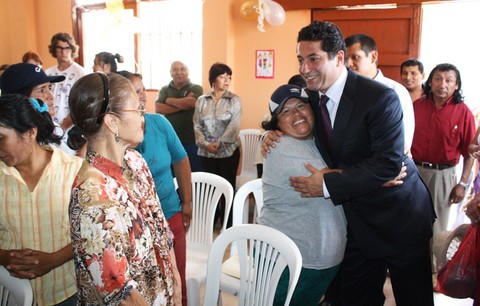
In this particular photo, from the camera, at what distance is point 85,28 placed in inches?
249

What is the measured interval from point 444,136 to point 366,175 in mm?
1897

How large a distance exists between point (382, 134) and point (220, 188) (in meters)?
1.18

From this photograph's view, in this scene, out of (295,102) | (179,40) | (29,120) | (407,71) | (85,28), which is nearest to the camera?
(29,120)

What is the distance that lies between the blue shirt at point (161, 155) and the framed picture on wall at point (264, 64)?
9.98ft

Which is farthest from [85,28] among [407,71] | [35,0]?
[407,71]

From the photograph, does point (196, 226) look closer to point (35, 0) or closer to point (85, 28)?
point (85, 28)

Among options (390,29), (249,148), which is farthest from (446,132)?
(249,148)

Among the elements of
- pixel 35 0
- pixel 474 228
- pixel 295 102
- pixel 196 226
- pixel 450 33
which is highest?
pixel 35 0

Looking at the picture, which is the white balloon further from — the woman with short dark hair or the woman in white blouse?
the woman with short dark hair

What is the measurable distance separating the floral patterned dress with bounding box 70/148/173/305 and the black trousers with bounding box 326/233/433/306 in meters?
1.00

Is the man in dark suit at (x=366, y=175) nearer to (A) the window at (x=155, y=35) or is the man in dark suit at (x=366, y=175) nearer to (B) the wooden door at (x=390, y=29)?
(B) the wooden door at (x=390, y=29)

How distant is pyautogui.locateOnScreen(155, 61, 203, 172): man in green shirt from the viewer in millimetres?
4266

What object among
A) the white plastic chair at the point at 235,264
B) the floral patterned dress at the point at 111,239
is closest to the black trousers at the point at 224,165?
the white plastic chair at the point at 235,264

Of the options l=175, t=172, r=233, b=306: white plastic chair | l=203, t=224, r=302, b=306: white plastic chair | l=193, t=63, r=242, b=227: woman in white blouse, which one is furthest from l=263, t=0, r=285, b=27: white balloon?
l=203, t=224, r=302, b=306: white plastic chair
